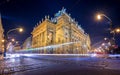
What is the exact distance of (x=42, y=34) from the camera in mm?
94812

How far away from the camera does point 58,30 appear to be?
9319 cm

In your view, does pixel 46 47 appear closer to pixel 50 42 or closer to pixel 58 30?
pixel 50 42

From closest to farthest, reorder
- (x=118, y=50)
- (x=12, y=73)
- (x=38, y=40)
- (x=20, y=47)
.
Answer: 1. (x=12, y=73)
2. (x=118, y=50)
3. (x=38, y=40)
4. (x=20, y=47)

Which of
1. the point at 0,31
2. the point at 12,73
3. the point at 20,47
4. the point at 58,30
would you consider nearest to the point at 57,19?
the point at 58,30

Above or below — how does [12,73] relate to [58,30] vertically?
below

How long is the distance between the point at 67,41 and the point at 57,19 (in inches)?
→ 529

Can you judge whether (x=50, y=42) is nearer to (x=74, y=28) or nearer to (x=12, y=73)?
(x=74, y=28)

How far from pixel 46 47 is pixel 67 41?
11.6 meters

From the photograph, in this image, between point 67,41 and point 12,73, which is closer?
point 12,73

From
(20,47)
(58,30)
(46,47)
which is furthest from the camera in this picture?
(20,47)

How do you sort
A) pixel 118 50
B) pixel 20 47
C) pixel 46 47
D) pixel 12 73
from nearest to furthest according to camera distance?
pixel 12 73 < pixel 118 50 < pixel 46 47 < pixel 20 47

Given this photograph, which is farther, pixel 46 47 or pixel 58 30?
pixel 58 30

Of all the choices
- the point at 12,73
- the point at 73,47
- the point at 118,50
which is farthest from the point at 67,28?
the point at 12,73

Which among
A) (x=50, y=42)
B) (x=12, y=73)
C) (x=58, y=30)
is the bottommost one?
(x=12, y=73)
